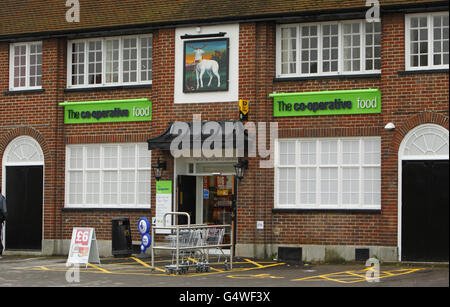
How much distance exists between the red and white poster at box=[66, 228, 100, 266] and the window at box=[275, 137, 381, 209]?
17.1 feet

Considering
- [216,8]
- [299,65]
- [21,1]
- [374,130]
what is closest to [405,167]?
[374,130]

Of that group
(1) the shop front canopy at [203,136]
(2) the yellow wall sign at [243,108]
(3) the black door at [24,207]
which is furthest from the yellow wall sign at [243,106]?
(3) the black door at [24,207]

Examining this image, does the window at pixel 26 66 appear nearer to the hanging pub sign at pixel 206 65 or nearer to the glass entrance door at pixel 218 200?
the hanging pub sign at pixel 206 65

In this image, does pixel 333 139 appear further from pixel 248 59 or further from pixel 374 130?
pixel 248 59

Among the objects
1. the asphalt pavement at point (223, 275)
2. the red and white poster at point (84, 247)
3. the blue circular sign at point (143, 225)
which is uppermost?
the blue circular sign at point (143, 225)

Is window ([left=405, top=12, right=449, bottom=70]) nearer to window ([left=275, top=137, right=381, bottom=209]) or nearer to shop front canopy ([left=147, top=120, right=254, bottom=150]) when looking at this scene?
window ([left=275, top=137, right=381, bottom=209])

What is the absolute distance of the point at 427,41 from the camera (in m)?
20.0

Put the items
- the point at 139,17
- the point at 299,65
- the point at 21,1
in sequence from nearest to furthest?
the point at 299,65 → the point at 139,17 → the point at 21,1

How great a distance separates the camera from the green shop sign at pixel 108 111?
2302cm

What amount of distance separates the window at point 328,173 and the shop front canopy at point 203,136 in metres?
1.17

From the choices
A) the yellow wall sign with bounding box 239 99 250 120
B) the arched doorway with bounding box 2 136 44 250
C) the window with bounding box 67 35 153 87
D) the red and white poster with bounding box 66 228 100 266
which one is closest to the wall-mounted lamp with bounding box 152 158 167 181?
→ the window with bounding box 67 35 153 87

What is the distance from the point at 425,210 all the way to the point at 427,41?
14.4 ft

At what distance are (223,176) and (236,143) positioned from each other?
2049mm

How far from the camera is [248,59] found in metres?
21.6
